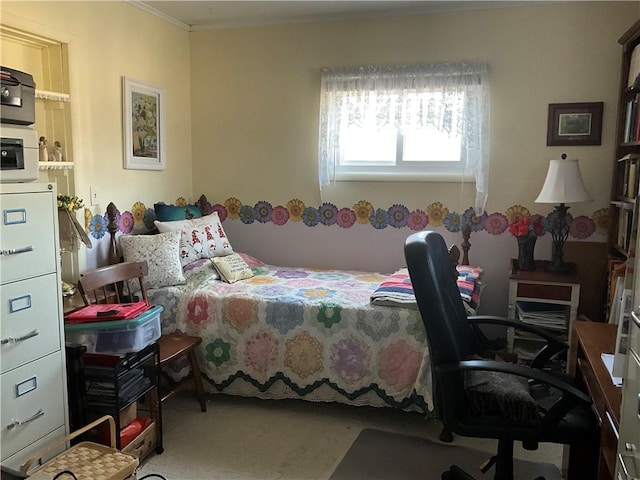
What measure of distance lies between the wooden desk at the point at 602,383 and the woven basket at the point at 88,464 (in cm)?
155

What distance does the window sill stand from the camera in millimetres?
3676

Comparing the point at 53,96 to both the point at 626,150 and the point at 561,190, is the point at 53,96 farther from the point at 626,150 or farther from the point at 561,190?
the point at 626,150

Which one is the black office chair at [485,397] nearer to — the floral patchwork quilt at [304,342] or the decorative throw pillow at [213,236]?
the floral patchwork quilt at [304,342]

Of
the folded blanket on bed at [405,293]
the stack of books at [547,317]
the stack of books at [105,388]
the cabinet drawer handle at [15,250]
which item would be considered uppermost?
the cabinet drawer handle at [15,250]

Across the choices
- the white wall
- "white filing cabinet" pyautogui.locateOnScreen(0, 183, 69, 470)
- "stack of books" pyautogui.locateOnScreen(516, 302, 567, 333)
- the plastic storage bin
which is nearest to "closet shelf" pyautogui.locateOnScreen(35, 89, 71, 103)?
the white wall

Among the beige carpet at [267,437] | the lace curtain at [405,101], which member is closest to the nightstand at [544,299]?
the lace curtain at [405,101]

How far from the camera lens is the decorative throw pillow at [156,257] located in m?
3.16

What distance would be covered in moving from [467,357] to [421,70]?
218 centimetres

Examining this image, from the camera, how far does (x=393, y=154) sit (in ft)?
12.6

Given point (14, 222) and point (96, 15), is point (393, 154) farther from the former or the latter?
point (14, 222)

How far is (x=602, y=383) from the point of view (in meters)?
1.53

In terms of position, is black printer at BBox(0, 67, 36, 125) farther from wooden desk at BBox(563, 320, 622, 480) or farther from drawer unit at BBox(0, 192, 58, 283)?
wooden desk at BBox(563, 320, 622, 480)

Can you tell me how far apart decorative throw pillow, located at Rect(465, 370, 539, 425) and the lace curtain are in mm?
1967

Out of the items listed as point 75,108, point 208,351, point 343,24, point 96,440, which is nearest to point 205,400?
point 208,351
